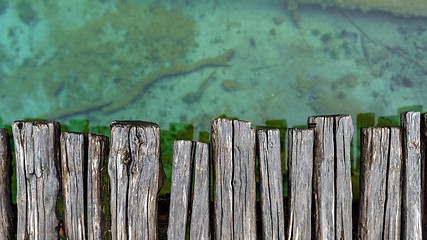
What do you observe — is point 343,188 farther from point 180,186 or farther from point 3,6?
point 3,6

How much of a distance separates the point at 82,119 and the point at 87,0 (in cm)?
82

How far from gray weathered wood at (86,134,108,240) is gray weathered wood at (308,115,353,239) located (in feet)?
3.87

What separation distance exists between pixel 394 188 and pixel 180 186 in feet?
3.88

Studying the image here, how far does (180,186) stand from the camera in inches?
98.1

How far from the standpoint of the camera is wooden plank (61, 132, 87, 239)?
246 cm

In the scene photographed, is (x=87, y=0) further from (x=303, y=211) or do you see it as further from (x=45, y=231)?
(x=303, y=211)

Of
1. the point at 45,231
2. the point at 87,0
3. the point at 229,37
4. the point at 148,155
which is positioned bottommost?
the point at 45,231

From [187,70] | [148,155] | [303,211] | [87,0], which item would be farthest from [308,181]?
[87,0]

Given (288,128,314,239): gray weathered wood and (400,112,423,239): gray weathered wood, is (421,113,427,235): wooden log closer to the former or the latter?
(400,112,423,239): gray weathered wood

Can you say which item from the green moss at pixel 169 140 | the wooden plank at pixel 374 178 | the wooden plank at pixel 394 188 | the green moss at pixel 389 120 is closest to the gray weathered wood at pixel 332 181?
the wooden plank at pixel 374 178

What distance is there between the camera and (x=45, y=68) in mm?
3207

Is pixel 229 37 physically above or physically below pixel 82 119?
above

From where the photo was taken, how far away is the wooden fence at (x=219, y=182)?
8.09 feet

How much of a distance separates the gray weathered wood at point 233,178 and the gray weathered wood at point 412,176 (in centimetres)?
87
